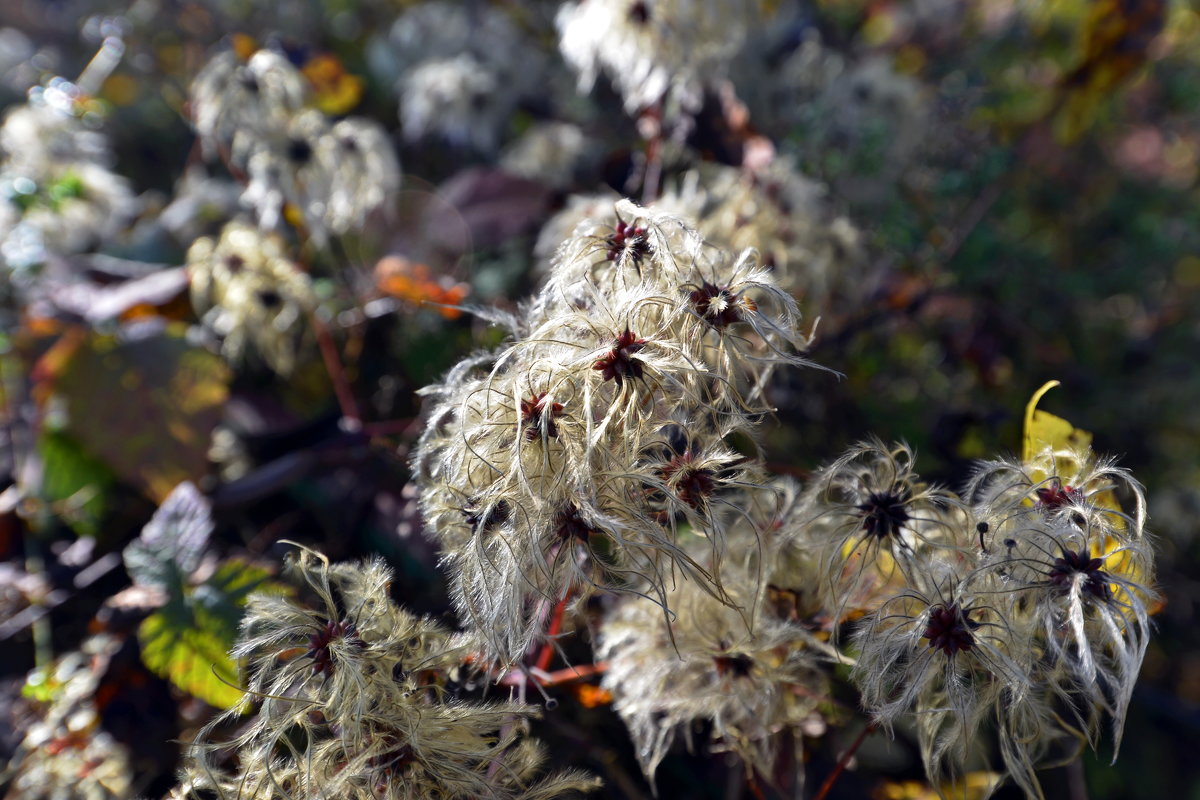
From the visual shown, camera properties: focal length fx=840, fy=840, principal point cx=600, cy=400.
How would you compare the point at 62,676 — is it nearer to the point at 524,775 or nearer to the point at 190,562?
the point at 190,562

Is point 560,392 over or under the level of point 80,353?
over

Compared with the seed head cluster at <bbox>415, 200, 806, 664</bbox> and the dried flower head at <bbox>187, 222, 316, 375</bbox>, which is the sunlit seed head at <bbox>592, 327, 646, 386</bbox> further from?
the dried flower head at <bbox>187, 222, 316, 375</bbox>

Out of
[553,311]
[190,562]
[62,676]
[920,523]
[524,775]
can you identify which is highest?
[553,311]

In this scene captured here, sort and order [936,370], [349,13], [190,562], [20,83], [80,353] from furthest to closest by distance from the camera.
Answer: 1. [349,13]
2. [20,83]
3. [936,370]
4. [80,353]
5. [190,562]

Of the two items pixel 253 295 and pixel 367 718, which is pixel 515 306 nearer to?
pixel 253 295

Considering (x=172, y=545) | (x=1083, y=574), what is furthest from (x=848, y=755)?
(x=172, y=545)

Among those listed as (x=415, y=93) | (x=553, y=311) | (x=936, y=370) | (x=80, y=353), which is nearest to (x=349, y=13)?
(x=415, y=93)

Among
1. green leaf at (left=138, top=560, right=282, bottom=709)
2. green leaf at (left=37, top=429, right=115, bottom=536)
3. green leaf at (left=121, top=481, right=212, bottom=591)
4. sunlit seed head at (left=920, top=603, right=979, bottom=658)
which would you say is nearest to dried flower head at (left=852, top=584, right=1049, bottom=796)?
sunlit seed head at (left=920, top=603, right=979, bottom=658)

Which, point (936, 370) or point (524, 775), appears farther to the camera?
point (936, 370)
